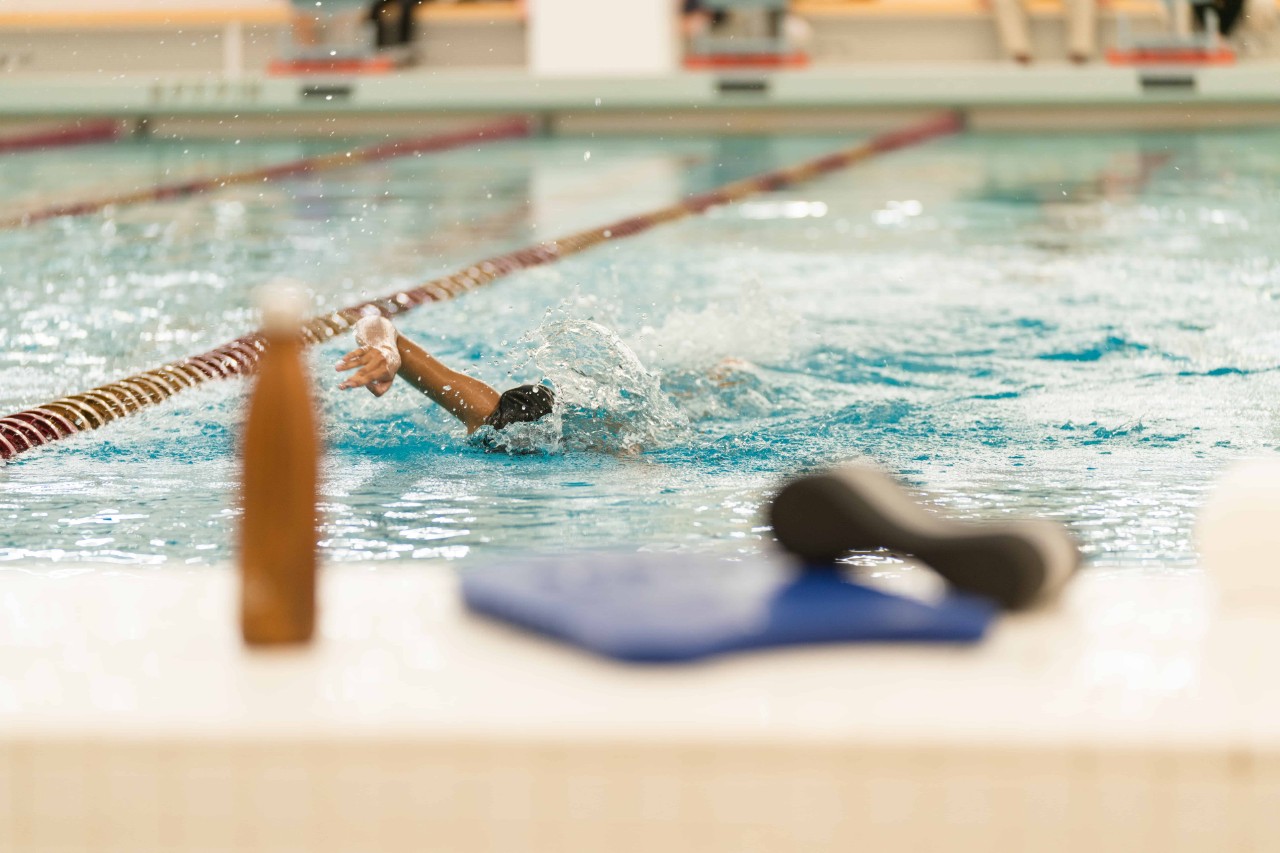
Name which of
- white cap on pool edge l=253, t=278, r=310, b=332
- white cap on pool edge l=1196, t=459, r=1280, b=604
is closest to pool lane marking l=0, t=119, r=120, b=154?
white cap on pool edge l=253, t=278, r=310, b=332

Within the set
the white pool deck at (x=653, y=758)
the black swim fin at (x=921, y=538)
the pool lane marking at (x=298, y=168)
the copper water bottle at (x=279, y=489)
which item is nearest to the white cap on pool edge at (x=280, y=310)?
the copper water bottle at (x=279, y=489)

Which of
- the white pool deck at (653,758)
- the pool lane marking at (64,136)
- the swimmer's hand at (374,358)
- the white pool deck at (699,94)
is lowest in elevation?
the white pool deck at (653,758)

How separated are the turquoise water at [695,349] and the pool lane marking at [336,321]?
6cm

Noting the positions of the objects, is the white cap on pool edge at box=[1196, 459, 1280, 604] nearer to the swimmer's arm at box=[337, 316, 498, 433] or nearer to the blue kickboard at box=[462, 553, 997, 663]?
the blue kickboard at box=[462, 553, 997, 663]

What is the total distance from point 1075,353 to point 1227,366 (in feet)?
1.11

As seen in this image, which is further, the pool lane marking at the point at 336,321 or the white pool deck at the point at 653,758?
the pool lane marking at the point at 336,321

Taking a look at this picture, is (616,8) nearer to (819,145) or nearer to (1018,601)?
(819,145)

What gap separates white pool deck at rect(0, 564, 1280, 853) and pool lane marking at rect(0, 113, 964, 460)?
0.87 feet

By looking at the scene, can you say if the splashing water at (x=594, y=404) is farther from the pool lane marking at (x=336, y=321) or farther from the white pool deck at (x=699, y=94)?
the white pool deck at (x=699, y=94)

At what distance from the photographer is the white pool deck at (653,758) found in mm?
1052

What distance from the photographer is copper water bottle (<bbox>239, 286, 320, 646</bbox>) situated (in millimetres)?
1141

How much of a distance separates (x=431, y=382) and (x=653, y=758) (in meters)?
1.67

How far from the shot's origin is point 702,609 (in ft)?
3.86

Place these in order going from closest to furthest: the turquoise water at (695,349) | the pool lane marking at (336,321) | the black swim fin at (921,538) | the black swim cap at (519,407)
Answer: the black swim fin at (921,538) < the turquoise water at (695,349) < the black swim cap at (519,407) < the pool lane marking at (336,321)
